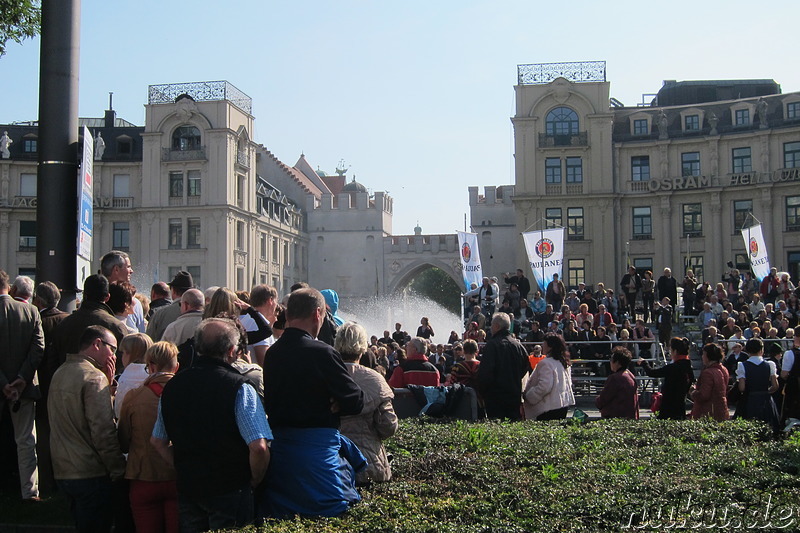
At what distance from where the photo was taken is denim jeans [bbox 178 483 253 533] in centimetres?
579

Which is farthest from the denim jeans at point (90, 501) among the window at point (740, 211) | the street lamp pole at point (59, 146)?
the window at point (740, 211)

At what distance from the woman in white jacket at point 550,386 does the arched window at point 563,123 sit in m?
41.2

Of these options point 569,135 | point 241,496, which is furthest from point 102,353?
point 569,135

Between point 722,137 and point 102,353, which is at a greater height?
point 722,137

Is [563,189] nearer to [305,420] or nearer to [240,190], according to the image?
[240,190]

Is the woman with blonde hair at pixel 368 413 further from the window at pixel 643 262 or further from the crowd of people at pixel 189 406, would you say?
the window at pixel 643 262

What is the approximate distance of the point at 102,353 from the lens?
6.87 metres

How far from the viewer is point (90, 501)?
22.3 ft

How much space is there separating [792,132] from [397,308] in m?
32.9

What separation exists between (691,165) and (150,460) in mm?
48781

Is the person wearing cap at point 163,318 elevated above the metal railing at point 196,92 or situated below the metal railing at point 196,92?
below

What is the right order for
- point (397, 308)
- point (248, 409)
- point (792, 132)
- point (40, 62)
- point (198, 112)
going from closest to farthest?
point (248, 409) < point (40, 62) < point (792, 132) < point (198, 112) < point (397, 308)

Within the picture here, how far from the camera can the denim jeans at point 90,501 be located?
6.75 m

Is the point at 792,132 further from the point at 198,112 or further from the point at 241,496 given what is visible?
the point at 241,496
